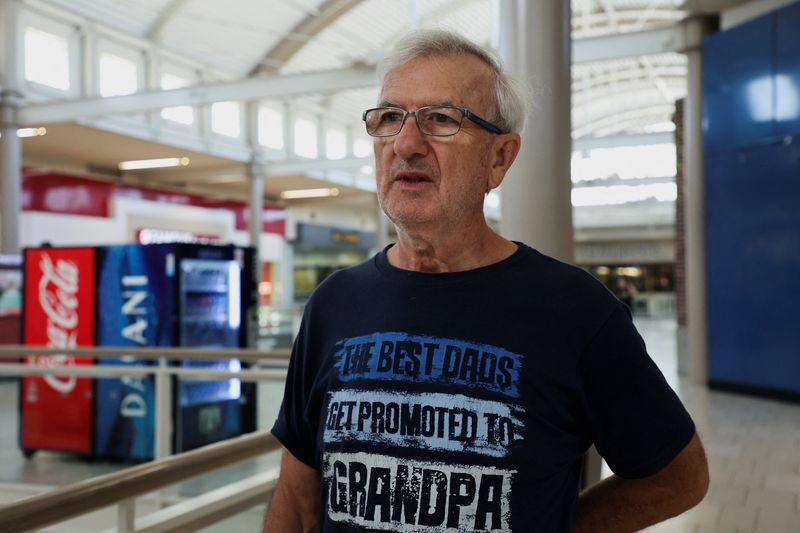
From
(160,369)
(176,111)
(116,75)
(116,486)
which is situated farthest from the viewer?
(176,111)

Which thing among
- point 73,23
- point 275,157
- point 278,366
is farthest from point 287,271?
point 278,366

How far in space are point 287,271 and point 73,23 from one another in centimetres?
1261

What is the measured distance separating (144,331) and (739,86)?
7.77 metres

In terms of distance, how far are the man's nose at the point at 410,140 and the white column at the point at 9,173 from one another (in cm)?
1504

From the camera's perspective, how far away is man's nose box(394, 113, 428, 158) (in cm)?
125

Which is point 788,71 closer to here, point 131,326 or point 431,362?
point 131,326

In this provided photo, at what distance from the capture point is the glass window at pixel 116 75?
17016mm

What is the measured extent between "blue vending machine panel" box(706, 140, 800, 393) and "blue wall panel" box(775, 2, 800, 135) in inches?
11.2

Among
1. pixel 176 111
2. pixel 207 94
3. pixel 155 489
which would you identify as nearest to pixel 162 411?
pixel 155 489

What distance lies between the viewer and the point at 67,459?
713 centimetres

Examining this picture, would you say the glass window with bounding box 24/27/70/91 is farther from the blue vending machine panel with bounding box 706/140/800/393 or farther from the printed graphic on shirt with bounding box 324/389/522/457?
the printed graphic on shirt with bounding box 324/389/522/457

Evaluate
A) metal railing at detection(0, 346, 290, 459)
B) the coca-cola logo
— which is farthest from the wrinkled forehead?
the coca-cola logo

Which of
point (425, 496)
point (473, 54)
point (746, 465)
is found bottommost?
point (746, 465)

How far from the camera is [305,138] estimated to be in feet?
81.8
